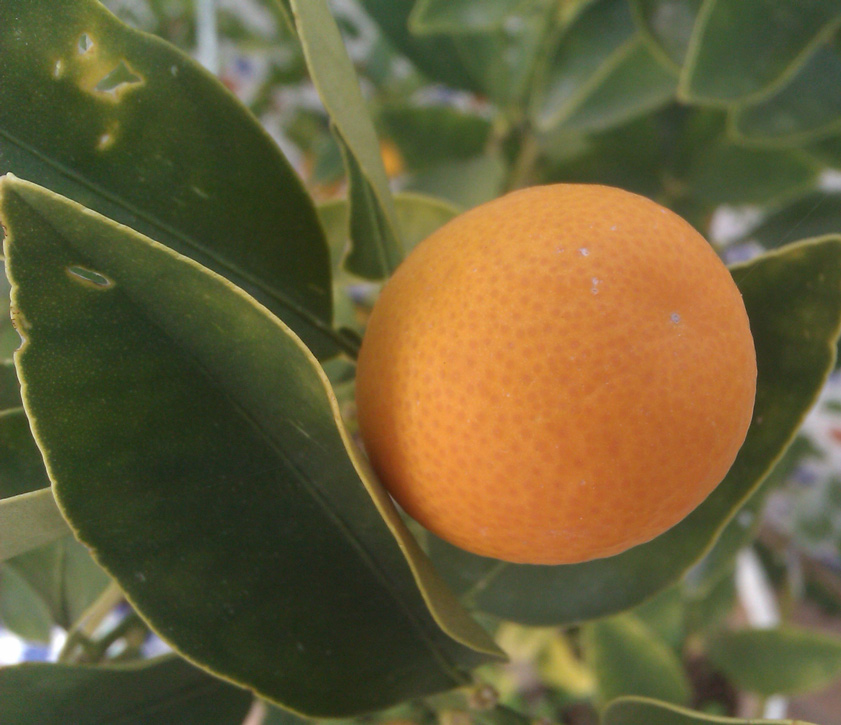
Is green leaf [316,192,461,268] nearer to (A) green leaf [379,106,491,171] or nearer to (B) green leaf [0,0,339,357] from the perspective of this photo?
(B) green leaf [0,0,339,357]

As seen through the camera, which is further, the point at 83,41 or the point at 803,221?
the point at 803,221

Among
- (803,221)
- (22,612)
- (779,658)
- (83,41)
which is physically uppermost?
(83,41)

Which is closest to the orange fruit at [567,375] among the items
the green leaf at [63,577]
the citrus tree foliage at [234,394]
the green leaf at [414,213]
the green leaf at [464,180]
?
the citrus tree foliage at [234,394]

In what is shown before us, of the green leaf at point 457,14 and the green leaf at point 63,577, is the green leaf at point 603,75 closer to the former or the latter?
the green leaf at point 457,14

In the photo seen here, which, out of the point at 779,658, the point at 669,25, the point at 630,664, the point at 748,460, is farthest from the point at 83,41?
the point at 779,658

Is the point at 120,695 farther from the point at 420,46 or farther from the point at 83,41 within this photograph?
the point at 420,46

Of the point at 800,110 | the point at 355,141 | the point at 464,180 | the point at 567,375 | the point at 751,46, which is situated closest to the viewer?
the point at 567,375

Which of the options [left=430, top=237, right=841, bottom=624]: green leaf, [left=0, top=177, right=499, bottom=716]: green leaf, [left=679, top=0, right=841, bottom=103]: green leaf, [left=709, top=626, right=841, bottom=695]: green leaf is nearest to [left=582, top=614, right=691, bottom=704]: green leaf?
[left=709, top=626, right=841, bottom=695]: green leaf
